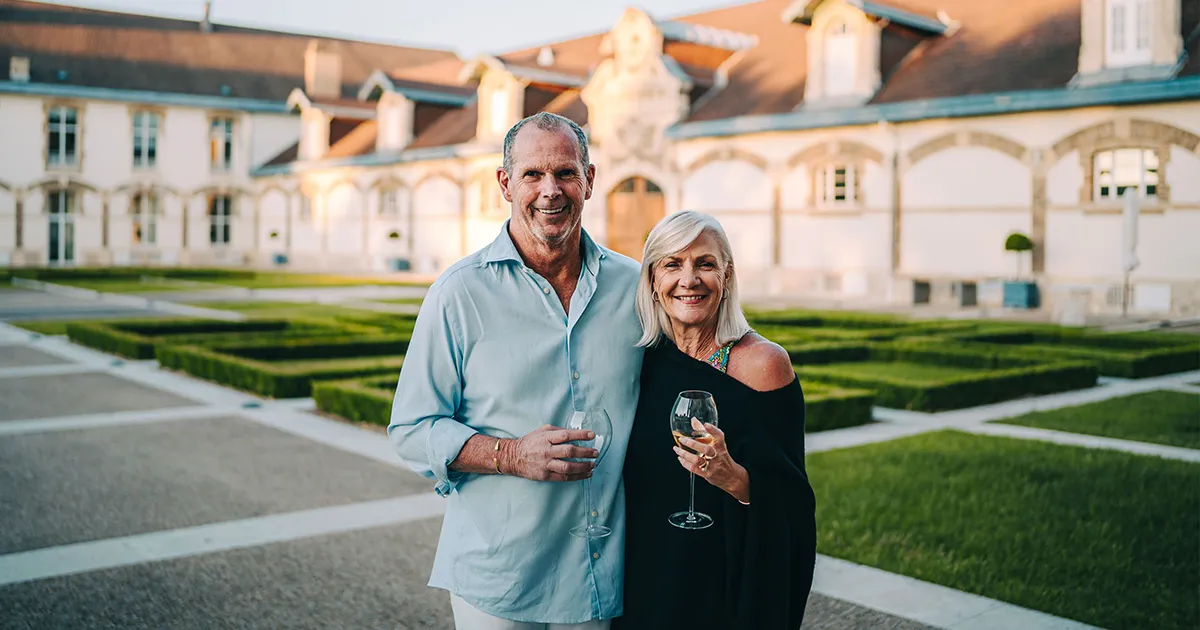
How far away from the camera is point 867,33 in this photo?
2694 centimetres

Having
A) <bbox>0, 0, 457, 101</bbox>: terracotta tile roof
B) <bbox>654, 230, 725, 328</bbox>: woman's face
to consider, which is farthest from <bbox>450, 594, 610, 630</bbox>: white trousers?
<bbox>0, 0, 457, 101</bbox>: terracotta tile roof

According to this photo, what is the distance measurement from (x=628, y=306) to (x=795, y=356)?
38.4 feet

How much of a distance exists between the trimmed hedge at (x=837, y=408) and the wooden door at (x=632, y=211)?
71.4ft

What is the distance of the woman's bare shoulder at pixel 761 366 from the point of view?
2.97 meters

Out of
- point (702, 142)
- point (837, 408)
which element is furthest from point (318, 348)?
point (702, 142)

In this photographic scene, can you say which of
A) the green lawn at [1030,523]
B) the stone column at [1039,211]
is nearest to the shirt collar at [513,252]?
the green lawn at [1030,523]

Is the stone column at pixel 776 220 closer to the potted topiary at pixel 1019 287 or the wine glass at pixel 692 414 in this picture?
the potted topiary at pixel 1019 287

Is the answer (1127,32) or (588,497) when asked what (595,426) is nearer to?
(588,497)

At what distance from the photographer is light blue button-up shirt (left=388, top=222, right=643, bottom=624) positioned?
9.52ft

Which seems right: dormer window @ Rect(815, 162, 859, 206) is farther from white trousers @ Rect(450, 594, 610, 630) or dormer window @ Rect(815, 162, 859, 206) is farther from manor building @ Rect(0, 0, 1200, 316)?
white trousers @ Rect(450, 594, 610, 630)

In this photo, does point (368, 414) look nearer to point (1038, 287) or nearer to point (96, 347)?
point (96, 347)

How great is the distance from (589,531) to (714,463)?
1.32 ft

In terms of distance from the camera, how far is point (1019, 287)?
23.9 meters

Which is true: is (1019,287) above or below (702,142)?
below
